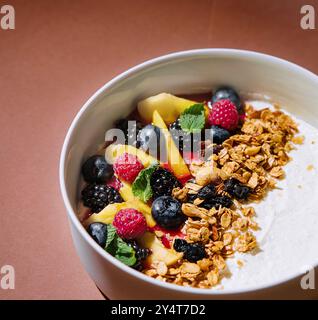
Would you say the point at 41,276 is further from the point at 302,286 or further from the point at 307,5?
the point at 307,5

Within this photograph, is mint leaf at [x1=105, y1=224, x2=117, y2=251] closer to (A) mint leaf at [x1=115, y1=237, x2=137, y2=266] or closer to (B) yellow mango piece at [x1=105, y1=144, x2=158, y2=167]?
(A) mint leaf at [x1=115, y1=237, x2=137, y2=266]

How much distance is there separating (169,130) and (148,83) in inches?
6.7

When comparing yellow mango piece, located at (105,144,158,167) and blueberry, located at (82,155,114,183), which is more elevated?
yellow mango piece, located at (105,144,158,167)

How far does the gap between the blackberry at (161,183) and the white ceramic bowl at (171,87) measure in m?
0.20

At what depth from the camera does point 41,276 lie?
1616 mm

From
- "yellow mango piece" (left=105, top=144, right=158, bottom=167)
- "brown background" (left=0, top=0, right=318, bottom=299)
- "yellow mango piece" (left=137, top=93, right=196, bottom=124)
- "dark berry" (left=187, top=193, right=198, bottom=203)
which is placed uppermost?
"brown background" (left=0, top=0, right=318, bottom=299)

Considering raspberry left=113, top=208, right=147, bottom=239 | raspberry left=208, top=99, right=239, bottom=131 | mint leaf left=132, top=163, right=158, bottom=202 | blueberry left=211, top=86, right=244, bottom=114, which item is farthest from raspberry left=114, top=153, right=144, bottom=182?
blueberry left=211, top=86, right=244, bottom=114

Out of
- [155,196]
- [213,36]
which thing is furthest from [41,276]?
[213,36]

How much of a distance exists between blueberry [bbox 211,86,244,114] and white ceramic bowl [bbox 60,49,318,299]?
0.17 ft

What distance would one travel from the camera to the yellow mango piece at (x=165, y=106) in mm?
1796

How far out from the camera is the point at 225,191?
63.4 inches

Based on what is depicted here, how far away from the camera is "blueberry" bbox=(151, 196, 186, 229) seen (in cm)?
154

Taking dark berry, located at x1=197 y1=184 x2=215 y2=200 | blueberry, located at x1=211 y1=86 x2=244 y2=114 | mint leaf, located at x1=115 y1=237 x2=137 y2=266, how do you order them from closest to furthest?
mint leaf, located at x1=115 y1=237 x2=137 y2=266, dark berry, located at x1=197 y1=184 x2=215 y2=200, blueberry, located at x1=211 y1=86 x2=244 y2=114

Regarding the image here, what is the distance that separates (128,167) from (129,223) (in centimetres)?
18
